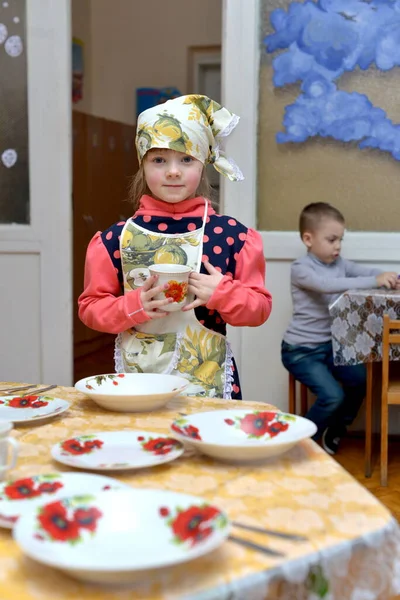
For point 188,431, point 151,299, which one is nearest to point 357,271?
point 151,299

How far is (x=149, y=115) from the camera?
5.54 ft

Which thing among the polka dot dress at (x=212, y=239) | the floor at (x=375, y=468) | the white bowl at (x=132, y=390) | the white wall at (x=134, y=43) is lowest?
the floor at (x=375, y=468)

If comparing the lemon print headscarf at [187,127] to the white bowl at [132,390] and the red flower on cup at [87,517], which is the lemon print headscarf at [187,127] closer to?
the white bowl at [132,390]

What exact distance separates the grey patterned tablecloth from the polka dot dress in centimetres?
124

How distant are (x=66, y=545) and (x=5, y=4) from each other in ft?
10.8

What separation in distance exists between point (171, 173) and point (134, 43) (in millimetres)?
5689

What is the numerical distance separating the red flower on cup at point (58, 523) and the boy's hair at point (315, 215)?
2495mm

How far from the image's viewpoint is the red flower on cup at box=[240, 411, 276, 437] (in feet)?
3.54

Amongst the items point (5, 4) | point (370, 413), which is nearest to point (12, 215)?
point (5, 4)

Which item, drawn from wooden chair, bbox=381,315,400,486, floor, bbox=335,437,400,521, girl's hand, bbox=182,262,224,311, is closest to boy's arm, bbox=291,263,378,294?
wooden chair, bbox=381,315,400,486

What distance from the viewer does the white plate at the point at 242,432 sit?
0.97 meters

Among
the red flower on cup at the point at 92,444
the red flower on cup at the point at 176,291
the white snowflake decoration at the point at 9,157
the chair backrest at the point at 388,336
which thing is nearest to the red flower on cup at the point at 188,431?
the red flower on cup at the point at 92,444

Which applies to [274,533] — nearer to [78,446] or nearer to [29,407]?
[78,446]

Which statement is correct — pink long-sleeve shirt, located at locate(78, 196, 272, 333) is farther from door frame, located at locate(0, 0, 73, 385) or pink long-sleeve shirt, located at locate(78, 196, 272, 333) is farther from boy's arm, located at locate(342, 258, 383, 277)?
door frame, located at locate(0, 0, 73, 385)
